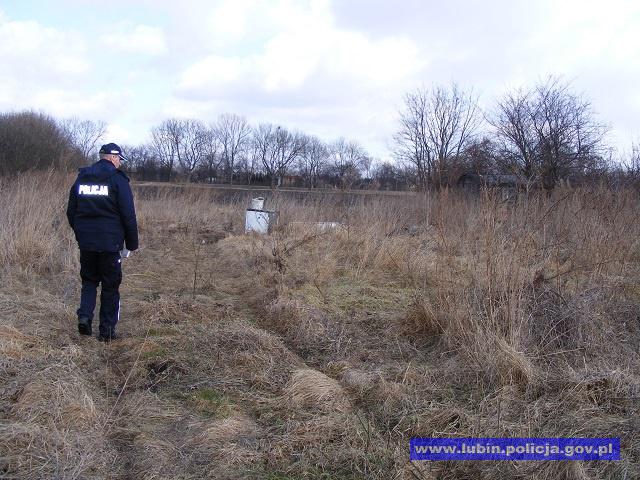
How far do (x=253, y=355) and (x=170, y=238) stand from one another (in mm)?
8769

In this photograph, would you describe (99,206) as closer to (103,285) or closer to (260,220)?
(103,285)

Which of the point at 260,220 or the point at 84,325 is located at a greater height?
the point at 260,220

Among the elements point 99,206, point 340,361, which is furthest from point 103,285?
point 340,361

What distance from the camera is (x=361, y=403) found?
11.2ft

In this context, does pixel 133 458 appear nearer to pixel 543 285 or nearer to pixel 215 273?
pixel 543 285

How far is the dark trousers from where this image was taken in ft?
15.0

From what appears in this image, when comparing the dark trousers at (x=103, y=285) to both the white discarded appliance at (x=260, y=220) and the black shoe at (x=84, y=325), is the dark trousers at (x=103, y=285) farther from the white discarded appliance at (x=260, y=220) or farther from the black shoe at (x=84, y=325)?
the white discarded appliance at (x=260, y=220)

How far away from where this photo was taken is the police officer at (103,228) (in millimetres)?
4520

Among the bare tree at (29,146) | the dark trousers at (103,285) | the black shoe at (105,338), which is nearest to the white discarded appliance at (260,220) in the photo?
the dark trousers at (103,285)

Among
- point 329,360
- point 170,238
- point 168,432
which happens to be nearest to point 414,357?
point 329,360

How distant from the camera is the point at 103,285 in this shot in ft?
15.2

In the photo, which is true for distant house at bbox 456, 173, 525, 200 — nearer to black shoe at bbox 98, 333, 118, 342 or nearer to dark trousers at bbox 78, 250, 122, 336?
dark trousers at bbox 78, 250, 122, 336

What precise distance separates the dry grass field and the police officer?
1.02ft

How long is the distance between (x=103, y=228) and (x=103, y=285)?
0.52 meters
